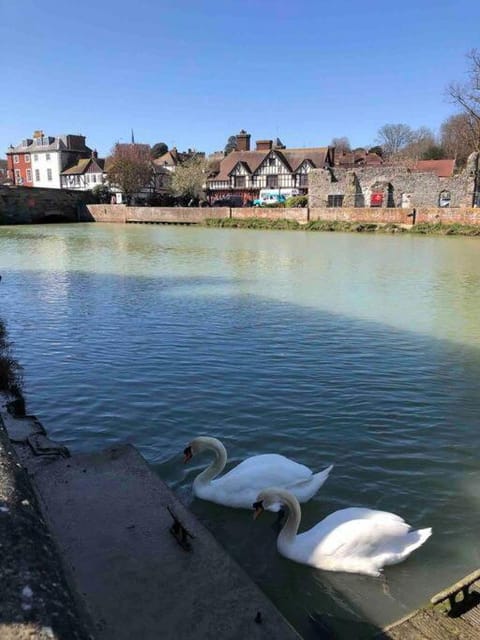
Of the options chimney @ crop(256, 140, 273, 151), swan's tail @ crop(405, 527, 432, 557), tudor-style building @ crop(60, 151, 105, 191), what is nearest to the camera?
swan's tail @ crop(405, 527, 432, 557)

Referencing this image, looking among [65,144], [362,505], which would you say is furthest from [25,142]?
[362,505]

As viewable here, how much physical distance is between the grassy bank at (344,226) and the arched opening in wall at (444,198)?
10453mm

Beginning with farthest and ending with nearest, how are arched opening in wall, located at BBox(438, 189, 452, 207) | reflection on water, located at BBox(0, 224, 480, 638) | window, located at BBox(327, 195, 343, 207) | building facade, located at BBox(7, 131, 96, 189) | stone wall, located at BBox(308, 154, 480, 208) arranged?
building facade, located at BBox(7, 131, 96, 189) → window, located at BBox(327, 195, 343, 207) → arched opening in wall, located at BBox(438, 189, 452, 207) → stone wall, located at BBox(308, 154, 480, 208) → reflection on water, located at BBox(0, 224, 480, 638)

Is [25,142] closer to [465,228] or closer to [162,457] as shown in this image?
[465,228]

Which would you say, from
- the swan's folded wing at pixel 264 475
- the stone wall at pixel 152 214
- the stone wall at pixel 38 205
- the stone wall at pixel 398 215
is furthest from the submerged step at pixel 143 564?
the stone wall at pixel 38 205

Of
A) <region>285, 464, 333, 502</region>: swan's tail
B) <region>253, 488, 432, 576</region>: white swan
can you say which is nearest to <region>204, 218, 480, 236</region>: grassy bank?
<region>285, 464, 333, 502</region>: swan's tail

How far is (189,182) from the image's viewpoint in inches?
2995

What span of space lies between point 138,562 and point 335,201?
2345 inches

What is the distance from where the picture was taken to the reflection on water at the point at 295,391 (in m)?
4.73

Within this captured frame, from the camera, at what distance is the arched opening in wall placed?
55.8 metres

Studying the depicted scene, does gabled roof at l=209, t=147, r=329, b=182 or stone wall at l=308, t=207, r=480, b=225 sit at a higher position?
gabled roof at l=209, t=147, r=329, b=182

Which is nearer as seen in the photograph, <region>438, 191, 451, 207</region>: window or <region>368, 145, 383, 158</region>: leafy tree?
<region>438, 191, 451, 207</region>: window

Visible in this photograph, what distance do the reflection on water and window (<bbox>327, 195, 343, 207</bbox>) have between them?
4218cm

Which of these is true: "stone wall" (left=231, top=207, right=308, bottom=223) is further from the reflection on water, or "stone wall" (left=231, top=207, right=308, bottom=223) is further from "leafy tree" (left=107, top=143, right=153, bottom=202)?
the reflection on water
